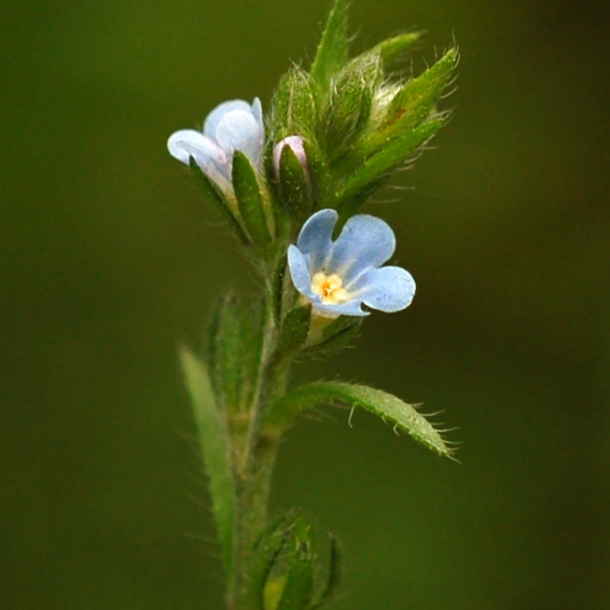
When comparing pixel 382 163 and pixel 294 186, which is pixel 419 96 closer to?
pixel 382 163

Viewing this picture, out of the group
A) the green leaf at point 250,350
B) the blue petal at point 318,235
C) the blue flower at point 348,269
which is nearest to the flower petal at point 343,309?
the blue flower at point 348,269

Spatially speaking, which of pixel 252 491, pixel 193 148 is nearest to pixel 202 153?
pixel 193 148

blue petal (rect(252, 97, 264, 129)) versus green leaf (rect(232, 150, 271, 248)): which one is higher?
blue petal (rect(252, 97, 264, 129))

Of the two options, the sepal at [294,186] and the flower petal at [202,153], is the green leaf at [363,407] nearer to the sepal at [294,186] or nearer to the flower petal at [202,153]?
the sepal at [294,186]

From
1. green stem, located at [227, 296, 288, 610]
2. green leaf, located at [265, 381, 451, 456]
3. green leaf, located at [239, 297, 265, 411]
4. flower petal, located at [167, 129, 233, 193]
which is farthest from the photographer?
green leaf, located at [239, 297, 265, 411]

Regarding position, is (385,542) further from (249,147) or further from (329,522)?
(249,147)

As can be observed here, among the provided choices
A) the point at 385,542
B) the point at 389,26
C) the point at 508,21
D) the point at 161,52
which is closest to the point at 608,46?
the point at 508,21

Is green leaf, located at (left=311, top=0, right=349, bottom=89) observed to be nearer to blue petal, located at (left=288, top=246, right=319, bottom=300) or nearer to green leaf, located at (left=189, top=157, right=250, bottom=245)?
green leaf, located at (left=189, top=157, right=250, bottom=245)

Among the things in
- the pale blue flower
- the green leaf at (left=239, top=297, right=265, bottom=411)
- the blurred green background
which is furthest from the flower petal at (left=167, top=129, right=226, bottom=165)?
the blurred green background
